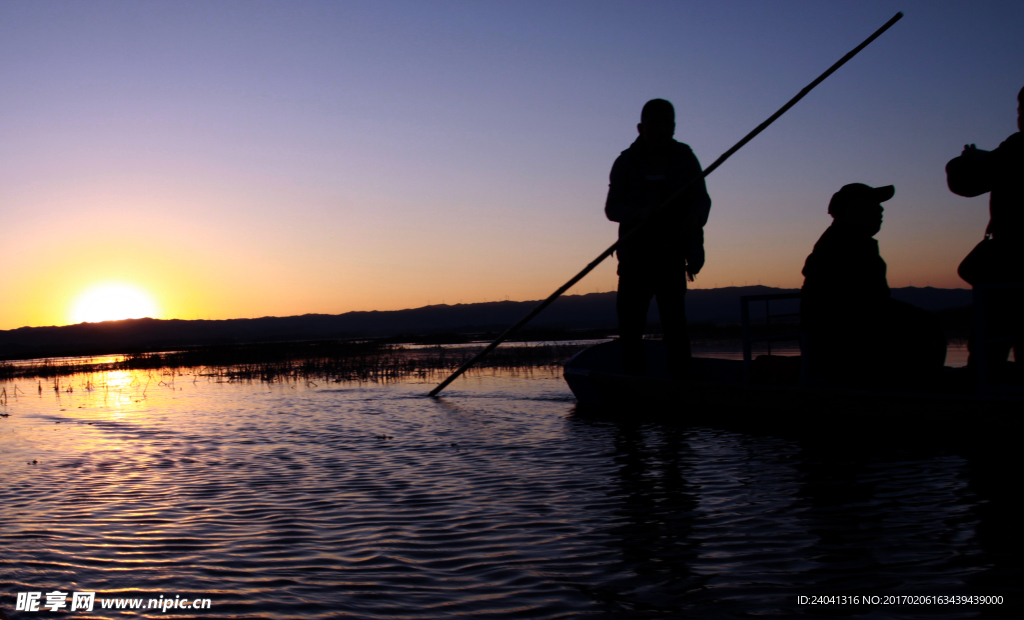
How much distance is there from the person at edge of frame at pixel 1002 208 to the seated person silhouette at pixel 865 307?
543mm

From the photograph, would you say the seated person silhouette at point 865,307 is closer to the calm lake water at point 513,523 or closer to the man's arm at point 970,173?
the man's arm at point 970,173

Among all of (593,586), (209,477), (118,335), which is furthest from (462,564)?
(118,335)

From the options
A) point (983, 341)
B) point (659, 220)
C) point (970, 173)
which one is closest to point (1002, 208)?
point (970, 173)

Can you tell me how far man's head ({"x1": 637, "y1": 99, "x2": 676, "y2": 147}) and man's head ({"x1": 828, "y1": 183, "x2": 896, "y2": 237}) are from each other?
253 cm

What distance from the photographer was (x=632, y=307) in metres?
8.61

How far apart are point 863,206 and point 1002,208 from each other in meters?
0.94

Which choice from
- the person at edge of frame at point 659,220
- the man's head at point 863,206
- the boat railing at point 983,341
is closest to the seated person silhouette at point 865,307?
the man's head at point 863,206

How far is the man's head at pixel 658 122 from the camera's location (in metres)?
8.08

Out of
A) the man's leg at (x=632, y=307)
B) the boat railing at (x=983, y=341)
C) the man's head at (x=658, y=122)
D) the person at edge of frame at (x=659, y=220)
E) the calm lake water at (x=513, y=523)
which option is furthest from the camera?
the man's leg at (x=632, y=307)

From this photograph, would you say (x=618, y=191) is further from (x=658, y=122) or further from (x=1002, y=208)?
(x=1002, y=208)

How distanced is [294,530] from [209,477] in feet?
6.07

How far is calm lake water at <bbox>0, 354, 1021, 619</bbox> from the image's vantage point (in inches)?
110

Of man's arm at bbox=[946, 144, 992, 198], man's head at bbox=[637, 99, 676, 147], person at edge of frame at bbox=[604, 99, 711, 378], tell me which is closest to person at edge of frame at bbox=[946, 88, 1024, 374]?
man's arm at bbox=[946, 144, 992, 198]

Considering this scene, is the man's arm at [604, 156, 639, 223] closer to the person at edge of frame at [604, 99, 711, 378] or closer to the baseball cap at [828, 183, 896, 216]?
the person at edge of frame at [604, 99, 711, 378]
